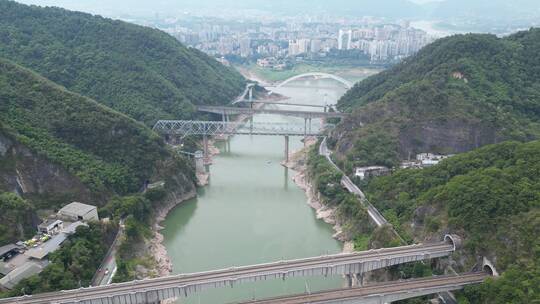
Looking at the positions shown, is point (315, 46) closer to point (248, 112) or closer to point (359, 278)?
point (248, 112)

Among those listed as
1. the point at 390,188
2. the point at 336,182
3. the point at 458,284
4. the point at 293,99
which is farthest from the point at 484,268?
the point at 293,99

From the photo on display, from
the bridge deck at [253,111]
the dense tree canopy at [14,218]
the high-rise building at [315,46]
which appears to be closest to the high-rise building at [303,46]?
the high-rise building at [315,46]

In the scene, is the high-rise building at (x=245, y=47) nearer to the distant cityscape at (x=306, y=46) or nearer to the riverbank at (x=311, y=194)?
the distant cityscape at (x=306, y=46)

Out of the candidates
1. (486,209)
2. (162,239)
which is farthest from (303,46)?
(486,209)

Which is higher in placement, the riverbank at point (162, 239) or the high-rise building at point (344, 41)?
the high-rise building at point (344, 41)

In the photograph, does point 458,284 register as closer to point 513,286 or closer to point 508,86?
point 513,286

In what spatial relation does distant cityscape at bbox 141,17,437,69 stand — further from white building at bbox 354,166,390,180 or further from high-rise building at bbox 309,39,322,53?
white building at bbox 354,166,390,180
